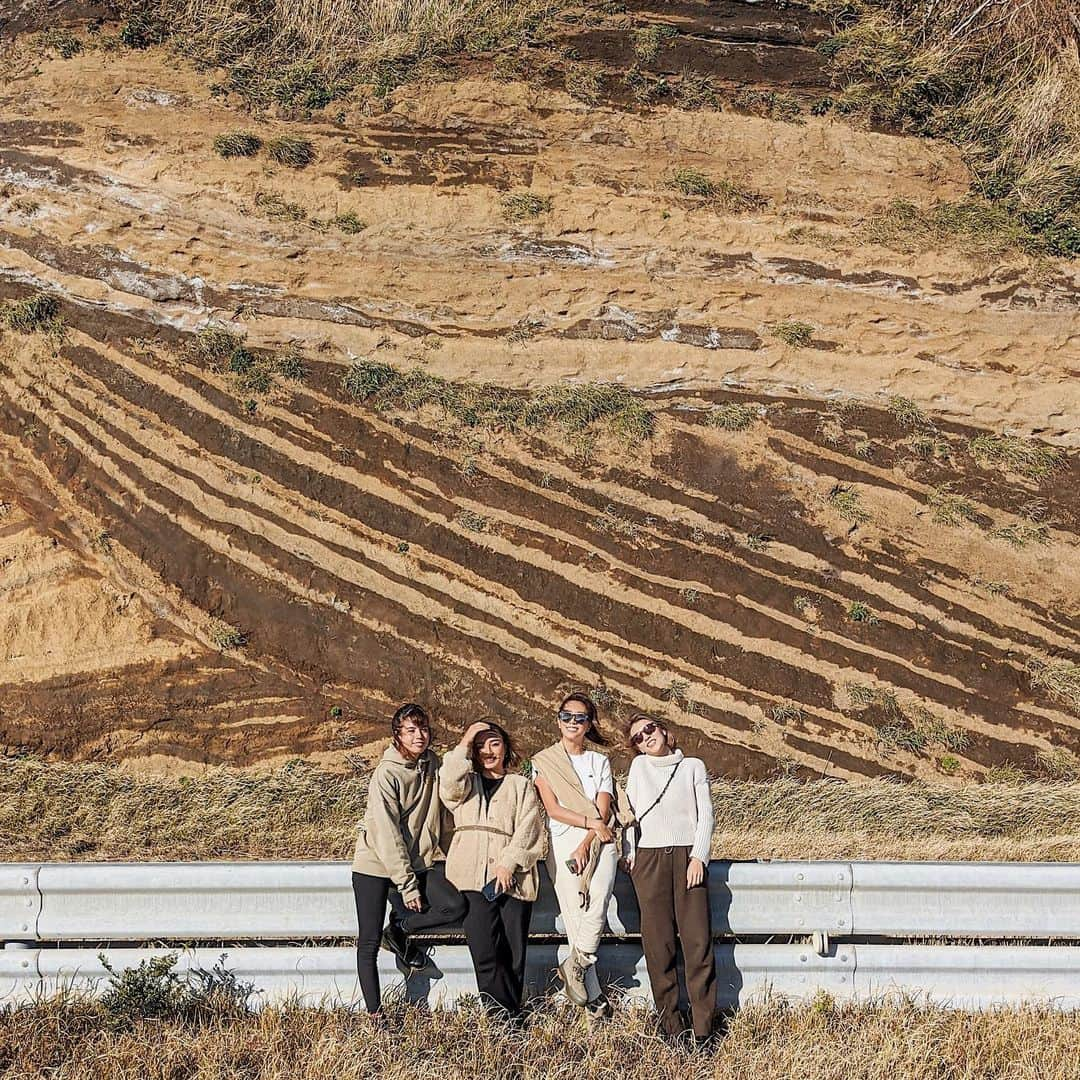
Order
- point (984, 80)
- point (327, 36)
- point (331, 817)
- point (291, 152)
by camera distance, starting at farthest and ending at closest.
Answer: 1. point (327, 36)
2. point (984, 80)
3. point (291, 152)
4. point (331, 817)

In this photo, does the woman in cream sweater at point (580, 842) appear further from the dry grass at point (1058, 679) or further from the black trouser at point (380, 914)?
the dry grass at point (1058, 679)

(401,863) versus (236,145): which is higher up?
(236,145)

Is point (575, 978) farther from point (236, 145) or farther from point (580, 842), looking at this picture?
point (236, 145)

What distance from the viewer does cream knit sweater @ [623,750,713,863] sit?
453cm

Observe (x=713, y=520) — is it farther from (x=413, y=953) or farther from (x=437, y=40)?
(x=437, y=40)

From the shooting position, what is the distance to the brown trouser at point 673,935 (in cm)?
437

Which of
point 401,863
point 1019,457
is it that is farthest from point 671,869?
point 1019,457

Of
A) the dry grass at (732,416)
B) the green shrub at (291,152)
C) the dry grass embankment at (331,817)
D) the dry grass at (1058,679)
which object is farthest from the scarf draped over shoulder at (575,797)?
the green shrub at (291,152)

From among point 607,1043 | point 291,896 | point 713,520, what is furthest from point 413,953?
point 713,520

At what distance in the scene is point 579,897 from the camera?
4.39 meters

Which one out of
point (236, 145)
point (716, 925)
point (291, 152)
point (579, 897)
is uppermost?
point (236, 145)

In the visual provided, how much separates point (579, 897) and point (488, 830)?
0.50m

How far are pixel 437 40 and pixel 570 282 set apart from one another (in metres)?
3.66

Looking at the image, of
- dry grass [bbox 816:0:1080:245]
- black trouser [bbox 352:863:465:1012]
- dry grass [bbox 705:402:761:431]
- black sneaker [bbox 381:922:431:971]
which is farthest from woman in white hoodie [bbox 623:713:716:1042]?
dry grass [bbox 816:0:1080:245]
